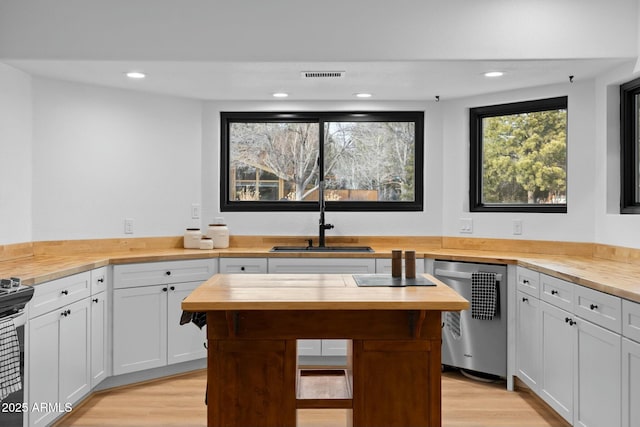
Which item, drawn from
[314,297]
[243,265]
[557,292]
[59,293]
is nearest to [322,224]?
[243,265]

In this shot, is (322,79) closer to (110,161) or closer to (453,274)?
(453,274)

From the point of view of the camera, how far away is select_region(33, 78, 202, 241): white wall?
3982mm

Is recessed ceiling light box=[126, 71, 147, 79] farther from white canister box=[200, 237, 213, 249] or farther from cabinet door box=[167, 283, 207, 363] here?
cabinet door box=[167, 283, 207, 363]

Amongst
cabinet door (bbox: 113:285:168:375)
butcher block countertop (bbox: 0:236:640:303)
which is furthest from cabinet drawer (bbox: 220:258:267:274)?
cabinet door (bbox: 113:285:168:375)

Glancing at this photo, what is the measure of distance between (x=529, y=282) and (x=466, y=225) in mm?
1112

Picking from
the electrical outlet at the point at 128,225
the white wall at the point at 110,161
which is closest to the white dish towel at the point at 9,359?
the white wall at the point at 110,161

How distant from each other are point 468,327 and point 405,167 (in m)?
1.52

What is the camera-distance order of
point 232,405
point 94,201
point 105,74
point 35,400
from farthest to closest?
point 94,201 < point 105,74 < point 35,400 < point 232,405

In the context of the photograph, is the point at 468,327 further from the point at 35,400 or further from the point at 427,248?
the point at 35,400

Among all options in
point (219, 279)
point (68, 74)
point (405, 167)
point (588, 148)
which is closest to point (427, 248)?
point (405, 167)

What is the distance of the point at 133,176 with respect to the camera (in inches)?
174

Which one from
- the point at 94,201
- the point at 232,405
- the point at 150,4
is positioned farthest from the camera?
the point at 94,201

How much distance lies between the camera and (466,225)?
4574 mm

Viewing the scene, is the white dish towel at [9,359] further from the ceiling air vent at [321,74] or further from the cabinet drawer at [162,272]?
the ceiling air vent at [321,74]
